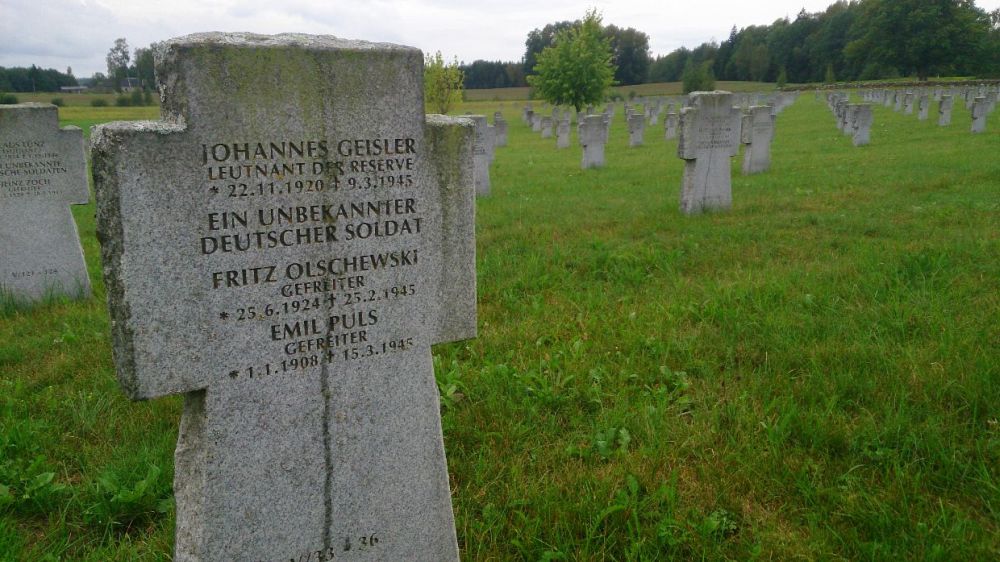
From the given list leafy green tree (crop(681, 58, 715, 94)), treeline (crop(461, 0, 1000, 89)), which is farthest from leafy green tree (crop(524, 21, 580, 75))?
leafy green tree (crop(681, 58, 715, 94))

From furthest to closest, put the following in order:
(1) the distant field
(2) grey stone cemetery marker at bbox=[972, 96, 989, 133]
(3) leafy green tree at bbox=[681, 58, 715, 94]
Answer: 1. (1) the distant field
2. (3) leafy green tree at bbox=[681, 58, 715, 94]
3. (2) grey stone cemetery marker at bbox=[972, 96, 989, 133]

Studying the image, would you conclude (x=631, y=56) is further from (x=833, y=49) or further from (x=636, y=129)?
(x=636, y=129)

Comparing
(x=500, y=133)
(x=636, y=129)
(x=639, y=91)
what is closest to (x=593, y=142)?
(x=636, y=129)

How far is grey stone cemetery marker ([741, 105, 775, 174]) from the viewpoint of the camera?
540 inches

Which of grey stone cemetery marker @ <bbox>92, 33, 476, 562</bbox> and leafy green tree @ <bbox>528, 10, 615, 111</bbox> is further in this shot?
leafy green tree @ <bbox>528, 10, 615, 111</bbox>

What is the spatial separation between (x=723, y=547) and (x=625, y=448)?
72 cm

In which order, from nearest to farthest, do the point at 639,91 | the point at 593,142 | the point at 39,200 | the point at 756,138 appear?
the point at 39,200, the point at 756,138, the point at 593,142, the point at 639,91

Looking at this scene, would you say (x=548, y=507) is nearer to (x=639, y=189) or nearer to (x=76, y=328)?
(x=76, y=328)

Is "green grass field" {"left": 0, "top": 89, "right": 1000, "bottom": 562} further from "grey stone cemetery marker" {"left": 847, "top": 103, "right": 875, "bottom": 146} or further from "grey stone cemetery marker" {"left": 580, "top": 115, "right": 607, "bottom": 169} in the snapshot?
"grey stone cemetery marker" {"left": 847, "top": 103, "right": 875, "bottom": 146}

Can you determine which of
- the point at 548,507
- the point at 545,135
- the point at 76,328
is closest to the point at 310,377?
the point at 548,507

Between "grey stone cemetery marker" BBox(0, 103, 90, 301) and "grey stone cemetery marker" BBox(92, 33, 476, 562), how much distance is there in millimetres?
5197

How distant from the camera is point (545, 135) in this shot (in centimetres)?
3023

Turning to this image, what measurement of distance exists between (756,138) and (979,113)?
33.4 feet

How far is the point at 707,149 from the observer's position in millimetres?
9555
